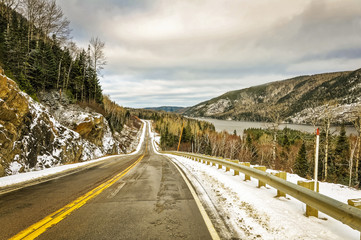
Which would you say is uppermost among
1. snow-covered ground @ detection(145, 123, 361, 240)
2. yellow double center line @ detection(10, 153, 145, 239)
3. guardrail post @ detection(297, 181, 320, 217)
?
guardrail post @ detection(297, 181, 320, 217)

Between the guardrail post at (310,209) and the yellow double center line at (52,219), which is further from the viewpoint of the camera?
the guardrail post at (310,209)

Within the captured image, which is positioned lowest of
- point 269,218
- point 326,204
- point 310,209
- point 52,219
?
point 52,219

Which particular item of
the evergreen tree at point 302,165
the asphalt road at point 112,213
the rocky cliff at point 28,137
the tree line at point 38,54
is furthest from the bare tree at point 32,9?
the evergreen tree at point 302,165

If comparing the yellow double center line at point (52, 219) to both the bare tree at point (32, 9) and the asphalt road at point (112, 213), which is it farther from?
the bare tree at point (32, 9)

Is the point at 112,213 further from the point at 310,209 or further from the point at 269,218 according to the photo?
the point at 310,209

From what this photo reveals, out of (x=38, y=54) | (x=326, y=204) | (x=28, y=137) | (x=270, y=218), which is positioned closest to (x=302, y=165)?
(x=270, y=218)

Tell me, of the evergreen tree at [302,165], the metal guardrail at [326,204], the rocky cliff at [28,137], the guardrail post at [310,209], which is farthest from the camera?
the evergreen tree at [302,165]

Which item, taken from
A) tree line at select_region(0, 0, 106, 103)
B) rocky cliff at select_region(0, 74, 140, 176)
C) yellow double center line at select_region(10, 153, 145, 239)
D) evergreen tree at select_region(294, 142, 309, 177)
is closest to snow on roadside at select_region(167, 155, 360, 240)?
yellow double center line at select_region(10, 153, 145, 239)

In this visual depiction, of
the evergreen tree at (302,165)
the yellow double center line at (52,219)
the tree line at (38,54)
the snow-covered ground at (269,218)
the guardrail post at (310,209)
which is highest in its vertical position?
the tree line at (38,54)

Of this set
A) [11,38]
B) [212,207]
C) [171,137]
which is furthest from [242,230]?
[171,137]

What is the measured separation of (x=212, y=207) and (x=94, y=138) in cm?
2744

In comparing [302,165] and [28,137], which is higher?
[28,137]

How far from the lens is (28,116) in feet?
41.2

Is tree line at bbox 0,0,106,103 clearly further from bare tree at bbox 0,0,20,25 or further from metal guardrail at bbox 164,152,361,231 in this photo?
metal guardrail at bbox 164,152,361,231
